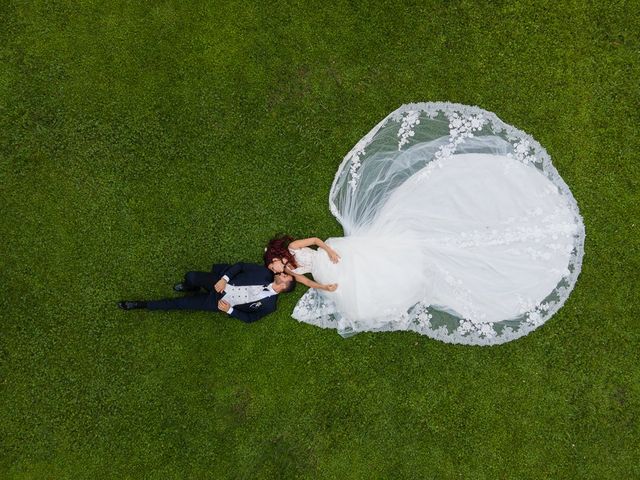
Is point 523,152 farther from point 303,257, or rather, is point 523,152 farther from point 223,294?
point 223,294

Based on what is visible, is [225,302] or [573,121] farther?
[573,121]

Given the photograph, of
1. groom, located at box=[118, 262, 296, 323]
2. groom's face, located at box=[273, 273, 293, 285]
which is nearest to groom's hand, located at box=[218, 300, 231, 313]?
groom, located at box=[118, 262, 296, 323]

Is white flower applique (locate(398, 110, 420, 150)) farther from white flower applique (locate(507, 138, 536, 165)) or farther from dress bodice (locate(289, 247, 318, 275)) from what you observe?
dress bodice (locate(289, 247, 318, 275))

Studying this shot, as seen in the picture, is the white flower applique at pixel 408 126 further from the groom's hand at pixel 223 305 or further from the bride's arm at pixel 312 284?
the groom's hand at pixel 223 305

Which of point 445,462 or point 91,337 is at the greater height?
point 91,337

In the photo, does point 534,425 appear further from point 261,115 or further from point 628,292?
point 261,115

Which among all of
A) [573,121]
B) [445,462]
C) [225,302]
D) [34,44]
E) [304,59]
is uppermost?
[34,44]

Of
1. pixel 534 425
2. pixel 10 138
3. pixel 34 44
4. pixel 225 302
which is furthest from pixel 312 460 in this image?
pixel 34 44
